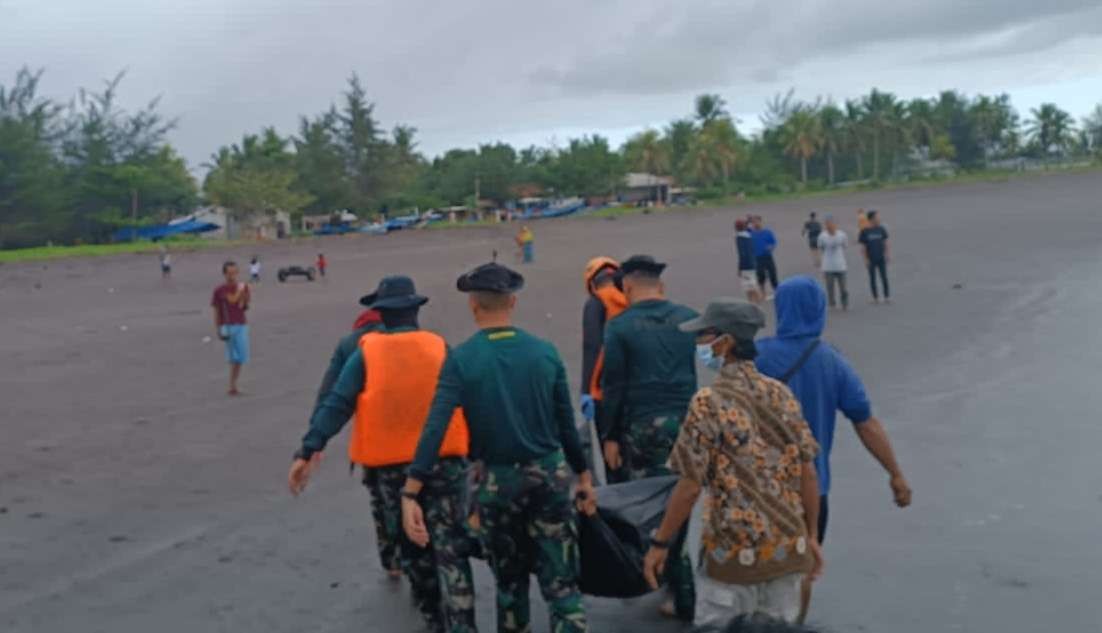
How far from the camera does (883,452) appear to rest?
15.3 feet

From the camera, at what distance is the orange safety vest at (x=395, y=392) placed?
18.6ft

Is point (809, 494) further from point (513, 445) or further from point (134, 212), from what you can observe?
point (134, 212)

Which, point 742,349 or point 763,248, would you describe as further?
point 763,248

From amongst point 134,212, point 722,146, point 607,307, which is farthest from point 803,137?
point 607,307

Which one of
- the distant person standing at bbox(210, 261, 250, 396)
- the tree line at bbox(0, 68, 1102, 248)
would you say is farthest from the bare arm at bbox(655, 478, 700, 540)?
the tree line at bbox(0, 68, 1102, 248)

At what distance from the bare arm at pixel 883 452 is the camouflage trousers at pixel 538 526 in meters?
1.17

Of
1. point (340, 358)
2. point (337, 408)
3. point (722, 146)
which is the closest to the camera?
point (337, 408)

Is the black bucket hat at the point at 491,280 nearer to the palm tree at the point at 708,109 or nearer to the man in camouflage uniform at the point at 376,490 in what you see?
the man in camouflage uniform at the point at 376,490

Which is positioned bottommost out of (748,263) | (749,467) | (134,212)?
(748,263)

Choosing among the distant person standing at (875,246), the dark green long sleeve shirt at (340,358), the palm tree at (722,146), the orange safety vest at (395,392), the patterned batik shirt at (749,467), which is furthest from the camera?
the palm tree at (722,146)

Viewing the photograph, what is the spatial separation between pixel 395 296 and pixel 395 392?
48 cm

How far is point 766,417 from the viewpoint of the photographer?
414 centimetres

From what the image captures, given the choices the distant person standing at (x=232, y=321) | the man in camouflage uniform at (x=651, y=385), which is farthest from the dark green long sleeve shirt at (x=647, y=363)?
the distant person standing at (x=232, y=321)

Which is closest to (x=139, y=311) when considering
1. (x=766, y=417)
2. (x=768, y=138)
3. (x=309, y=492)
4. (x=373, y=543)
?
(x=309, y=492)
